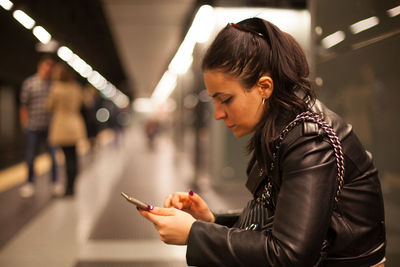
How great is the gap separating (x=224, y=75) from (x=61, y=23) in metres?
5.63

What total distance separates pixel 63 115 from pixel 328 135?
454 cm

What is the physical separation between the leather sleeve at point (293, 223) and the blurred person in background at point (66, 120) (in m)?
4.35

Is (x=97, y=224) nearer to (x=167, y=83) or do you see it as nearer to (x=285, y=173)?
(x=285, y=173)

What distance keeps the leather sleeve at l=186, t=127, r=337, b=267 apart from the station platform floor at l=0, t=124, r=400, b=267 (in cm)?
106

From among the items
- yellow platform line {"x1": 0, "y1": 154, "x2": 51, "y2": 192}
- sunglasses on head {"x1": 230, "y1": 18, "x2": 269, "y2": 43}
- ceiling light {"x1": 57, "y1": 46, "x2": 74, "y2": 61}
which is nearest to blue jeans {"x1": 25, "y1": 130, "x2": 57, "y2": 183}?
yellow platform line {"x1": 0, "y1": 154, "x2": 51, "y2": 192}

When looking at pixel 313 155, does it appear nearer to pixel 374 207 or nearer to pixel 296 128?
pixel 296 128

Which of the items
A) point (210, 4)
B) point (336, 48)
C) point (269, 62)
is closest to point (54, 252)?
point (336, 48)

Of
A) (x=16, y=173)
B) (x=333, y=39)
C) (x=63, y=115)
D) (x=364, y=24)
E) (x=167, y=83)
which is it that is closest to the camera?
(x=364, y=24)

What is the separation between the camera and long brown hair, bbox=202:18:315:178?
96 centimetres

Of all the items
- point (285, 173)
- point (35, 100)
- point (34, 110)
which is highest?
point (35, 100)

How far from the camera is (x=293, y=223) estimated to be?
2.75 feet

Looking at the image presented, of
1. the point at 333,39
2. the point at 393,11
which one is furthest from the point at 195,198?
the point at 333,39

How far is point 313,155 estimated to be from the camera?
861 millimetres

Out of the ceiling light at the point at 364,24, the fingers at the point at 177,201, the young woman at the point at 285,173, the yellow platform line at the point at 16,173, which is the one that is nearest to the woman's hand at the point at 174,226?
the young woman at the point at 285,173
